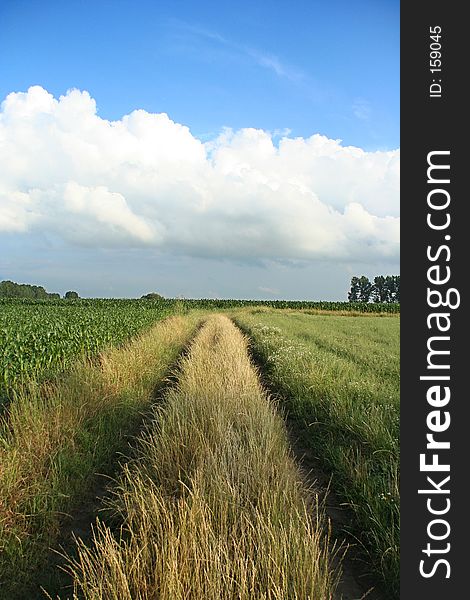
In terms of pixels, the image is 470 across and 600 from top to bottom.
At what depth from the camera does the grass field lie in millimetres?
3143

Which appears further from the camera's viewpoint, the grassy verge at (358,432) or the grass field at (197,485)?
the grassy verge at (358,432)

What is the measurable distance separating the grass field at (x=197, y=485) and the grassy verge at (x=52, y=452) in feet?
0.07

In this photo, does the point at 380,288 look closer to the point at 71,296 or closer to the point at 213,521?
the point at 71,296

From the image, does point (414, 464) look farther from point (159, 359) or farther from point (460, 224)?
point (159, 359)

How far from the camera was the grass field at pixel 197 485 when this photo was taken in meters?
3.14

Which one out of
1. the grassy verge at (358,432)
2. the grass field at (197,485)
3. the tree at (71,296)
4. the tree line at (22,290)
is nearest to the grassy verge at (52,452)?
the grass field at (197,485)

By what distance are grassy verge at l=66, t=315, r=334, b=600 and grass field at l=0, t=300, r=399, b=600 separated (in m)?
0.02

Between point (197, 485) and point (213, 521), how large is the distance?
0.54 meters

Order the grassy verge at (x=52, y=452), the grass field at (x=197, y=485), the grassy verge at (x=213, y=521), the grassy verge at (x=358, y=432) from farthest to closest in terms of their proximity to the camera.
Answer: the grassy verge at (x=52, y=452)
the grassy verge at (x=358, y=432)
the grass field at (x=197, y=485)
the grassy verge at (x=213, y=521)

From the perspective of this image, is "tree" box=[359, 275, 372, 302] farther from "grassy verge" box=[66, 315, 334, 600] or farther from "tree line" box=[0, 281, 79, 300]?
"grassy verge" box=[66, 315, 334, 600]

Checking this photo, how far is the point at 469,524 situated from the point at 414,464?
395 mm

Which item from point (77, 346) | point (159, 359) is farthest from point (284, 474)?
point (77, 346)

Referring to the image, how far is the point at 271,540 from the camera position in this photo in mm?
3357

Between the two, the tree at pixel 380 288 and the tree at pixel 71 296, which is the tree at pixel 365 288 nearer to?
the tree at pixel 380 288
